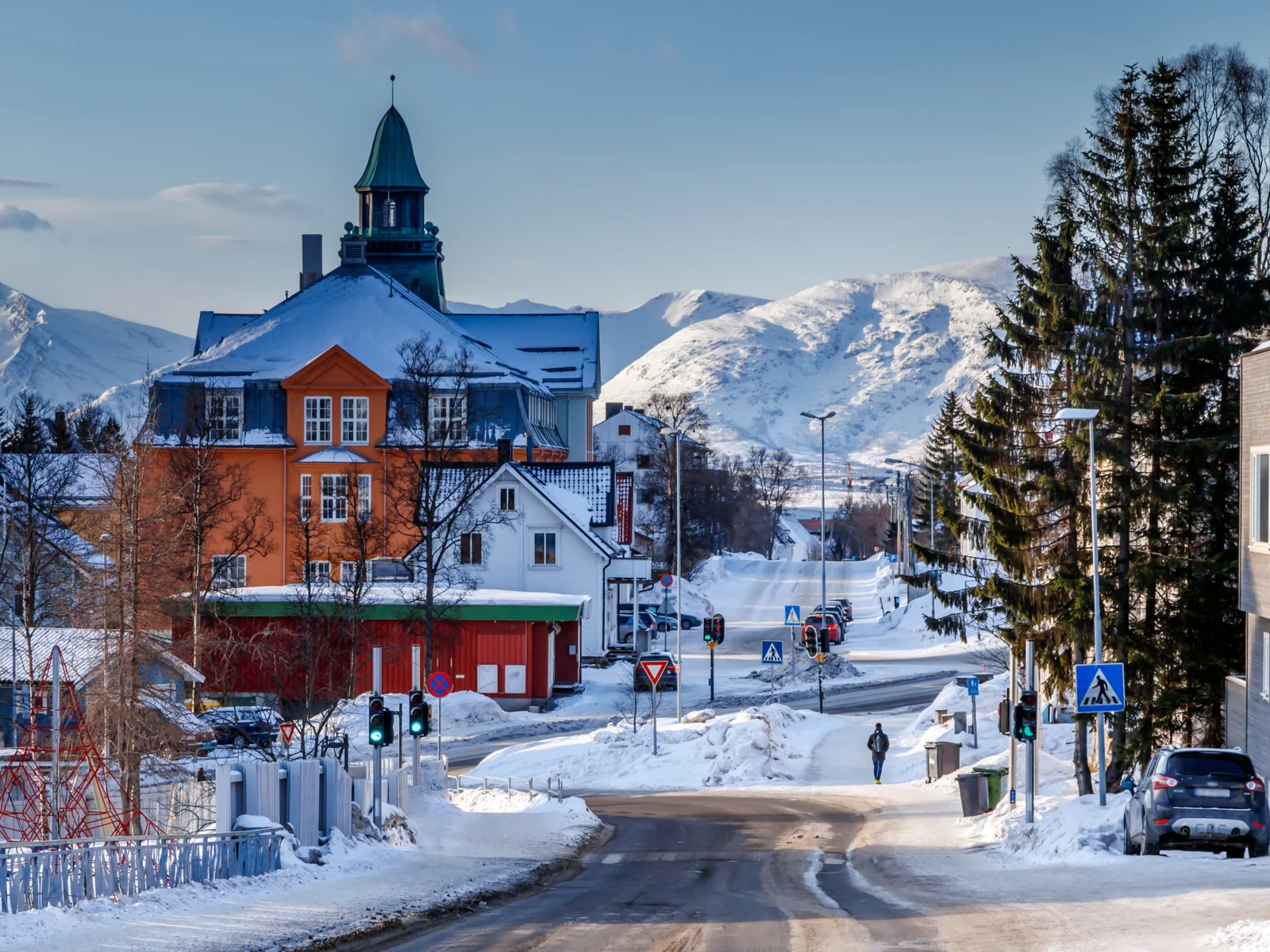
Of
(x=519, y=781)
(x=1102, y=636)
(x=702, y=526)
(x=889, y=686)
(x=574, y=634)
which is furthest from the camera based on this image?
(x=702, y=526)

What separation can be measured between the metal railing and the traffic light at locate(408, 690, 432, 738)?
351 inches

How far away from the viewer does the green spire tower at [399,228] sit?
8594 centimetres

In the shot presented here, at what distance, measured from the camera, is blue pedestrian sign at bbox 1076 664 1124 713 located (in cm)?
2453

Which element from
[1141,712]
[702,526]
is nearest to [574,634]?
[1141,712]

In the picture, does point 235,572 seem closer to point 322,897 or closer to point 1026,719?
point 1026,719

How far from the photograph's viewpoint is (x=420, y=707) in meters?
27.6

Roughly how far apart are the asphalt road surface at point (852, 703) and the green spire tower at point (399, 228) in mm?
38002

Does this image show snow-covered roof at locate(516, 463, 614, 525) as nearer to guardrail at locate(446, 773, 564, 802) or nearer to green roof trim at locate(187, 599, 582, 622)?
green roof trim at locate(187, 599, 582, 622)

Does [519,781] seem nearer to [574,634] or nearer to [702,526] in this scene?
[574,634]

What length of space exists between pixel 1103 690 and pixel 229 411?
5163cm

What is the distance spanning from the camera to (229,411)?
68750mm

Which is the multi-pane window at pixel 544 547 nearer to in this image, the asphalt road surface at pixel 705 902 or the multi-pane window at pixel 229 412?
the multi-pane window at pixel 229 412

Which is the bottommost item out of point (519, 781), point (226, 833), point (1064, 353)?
point (519, 781)

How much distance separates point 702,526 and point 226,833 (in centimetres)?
10981
